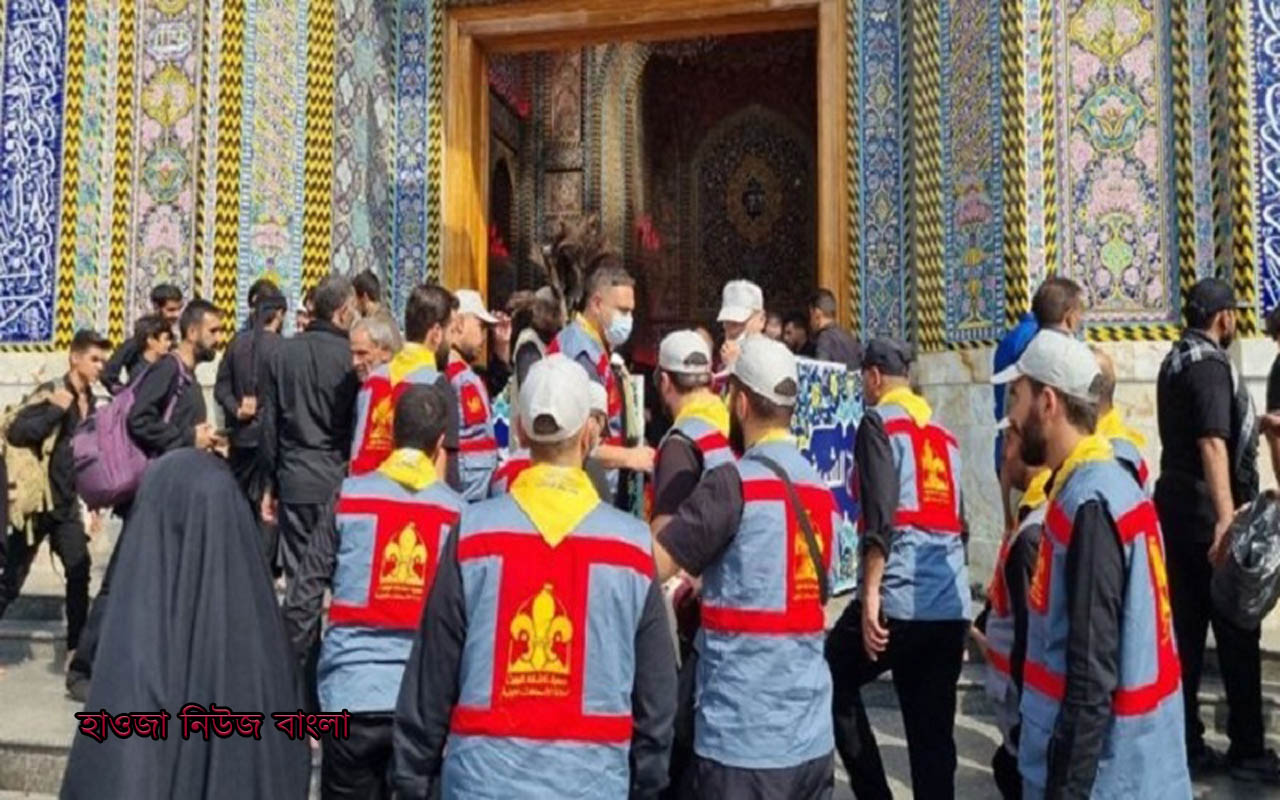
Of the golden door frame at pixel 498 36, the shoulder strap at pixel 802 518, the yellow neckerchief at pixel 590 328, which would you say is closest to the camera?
the shoulder strap at pixel 802 518

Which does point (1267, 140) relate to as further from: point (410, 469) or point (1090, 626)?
point (410, 469)

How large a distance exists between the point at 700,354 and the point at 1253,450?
2244mm

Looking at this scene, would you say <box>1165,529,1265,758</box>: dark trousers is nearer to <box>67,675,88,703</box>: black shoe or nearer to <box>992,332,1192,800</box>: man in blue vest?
<box>992,332,1192,800</box>: man in blue vest

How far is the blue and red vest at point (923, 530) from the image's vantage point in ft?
12.1

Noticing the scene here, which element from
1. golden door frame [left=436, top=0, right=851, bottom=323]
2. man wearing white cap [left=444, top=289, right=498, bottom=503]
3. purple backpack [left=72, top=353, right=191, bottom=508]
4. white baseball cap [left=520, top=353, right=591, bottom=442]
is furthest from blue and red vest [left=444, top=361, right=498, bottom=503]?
golden door frame [left=436, top=0, right=851, bottom=323]

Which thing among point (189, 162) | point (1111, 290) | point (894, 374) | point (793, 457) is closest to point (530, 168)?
point (189, 162)

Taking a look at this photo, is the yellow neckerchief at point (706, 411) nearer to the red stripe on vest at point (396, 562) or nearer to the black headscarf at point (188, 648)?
the red stripe on vest at point (396, 562)

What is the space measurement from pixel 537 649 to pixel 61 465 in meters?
4.08

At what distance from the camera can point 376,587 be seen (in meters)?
3.04

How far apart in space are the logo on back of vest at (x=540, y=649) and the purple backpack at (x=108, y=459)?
3246 mm

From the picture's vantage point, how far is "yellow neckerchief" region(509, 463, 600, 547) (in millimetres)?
2271

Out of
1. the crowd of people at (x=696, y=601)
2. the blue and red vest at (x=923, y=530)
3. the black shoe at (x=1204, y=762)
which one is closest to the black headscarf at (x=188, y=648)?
the crowd of people at (x=696, y=601)

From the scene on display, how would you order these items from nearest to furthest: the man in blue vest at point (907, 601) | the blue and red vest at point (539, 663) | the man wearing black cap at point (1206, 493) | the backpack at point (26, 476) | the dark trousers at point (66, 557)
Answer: the blue and red vest at point (539, 663) → the man in blue vest at point (907, 601) → the man wearing black cap at point (1206, 493) → the backpack at point (26, 476) → the dark trousers at point (66, 557)

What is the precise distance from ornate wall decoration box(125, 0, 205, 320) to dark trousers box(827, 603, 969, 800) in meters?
5.71
